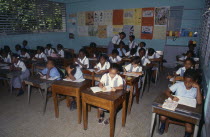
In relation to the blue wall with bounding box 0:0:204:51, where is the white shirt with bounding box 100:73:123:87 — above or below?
below

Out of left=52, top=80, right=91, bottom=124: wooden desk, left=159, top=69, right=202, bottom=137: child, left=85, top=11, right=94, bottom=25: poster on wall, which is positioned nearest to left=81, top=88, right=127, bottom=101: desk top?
left=52, top=80, right=91, bottom=124: wooden desk

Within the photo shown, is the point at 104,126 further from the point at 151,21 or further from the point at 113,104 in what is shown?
the point at 151,21

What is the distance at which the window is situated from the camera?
6252 millimetres

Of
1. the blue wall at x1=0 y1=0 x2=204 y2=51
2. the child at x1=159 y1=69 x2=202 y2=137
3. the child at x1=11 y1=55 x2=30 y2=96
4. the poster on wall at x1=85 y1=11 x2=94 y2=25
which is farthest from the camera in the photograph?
the poster on wall at x1=85 y1=11 x2=94 y2=25

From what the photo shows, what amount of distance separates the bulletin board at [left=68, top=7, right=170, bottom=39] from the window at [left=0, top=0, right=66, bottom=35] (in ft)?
2.97

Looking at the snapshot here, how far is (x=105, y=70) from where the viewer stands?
364 cm

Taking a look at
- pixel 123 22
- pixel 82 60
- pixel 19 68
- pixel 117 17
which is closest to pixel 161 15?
pixel 123 22

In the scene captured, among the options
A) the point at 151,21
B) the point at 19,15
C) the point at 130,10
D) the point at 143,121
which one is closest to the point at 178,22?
the point at 151,21

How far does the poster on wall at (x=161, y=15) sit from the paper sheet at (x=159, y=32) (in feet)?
0.67

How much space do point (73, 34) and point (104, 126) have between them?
290 inches

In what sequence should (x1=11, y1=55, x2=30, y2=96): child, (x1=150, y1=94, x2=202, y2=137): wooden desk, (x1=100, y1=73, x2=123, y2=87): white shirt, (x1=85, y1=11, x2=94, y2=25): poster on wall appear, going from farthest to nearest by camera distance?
(x1=85, y1=11, x2=94, y2=25): poster on wall < (x1=11, y1=55, x2=30, y2=96): child < (x1=100, y1=73, x2=123, y2=87): white shirt < (x1=150, y1=94, x2=202, y2=137): wooden desk

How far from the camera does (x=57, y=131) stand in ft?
8.79

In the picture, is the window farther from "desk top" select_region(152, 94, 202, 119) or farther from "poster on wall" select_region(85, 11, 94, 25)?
"desk top" select_region(152, 94, 202, 119)

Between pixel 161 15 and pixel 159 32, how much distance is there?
687mm
